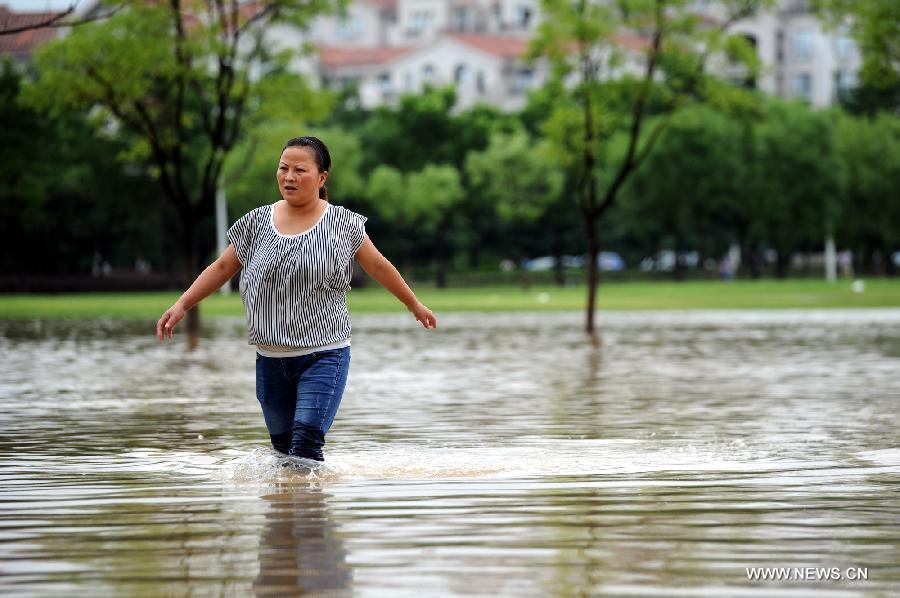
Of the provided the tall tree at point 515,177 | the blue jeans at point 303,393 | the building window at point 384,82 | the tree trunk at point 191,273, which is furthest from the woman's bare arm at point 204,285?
the building window at point 384,82

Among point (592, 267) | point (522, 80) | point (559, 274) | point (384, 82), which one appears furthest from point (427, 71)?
point (592, 267)

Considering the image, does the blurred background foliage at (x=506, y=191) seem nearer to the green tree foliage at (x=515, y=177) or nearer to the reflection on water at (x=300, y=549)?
the green tree foliage at (x=515, y=177)

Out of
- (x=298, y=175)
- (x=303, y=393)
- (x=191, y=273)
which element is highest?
(x=298, y=175)

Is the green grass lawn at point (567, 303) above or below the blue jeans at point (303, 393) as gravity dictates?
below

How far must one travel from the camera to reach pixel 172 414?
16.2 m

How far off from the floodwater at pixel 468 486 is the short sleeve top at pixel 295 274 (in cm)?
88

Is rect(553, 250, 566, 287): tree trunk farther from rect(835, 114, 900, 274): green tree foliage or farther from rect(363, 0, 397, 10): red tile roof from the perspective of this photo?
rect(363, 0, 397, 10): red tile roof

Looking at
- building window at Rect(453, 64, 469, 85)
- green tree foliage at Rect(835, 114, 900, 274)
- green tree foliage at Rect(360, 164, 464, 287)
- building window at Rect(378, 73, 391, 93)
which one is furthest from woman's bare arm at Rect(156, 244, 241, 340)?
building window at Rect(378, 73, 391, 93)

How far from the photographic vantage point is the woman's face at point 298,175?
382 inches

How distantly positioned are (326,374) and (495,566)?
9.11 ft

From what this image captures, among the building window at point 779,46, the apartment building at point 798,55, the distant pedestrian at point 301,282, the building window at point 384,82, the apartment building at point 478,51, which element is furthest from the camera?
the building window at point 779,46

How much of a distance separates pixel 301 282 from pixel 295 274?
0.06 meters

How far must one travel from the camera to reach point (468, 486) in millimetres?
10141

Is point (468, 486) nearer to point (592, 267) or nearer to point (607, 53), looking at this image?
point (592, 267)
